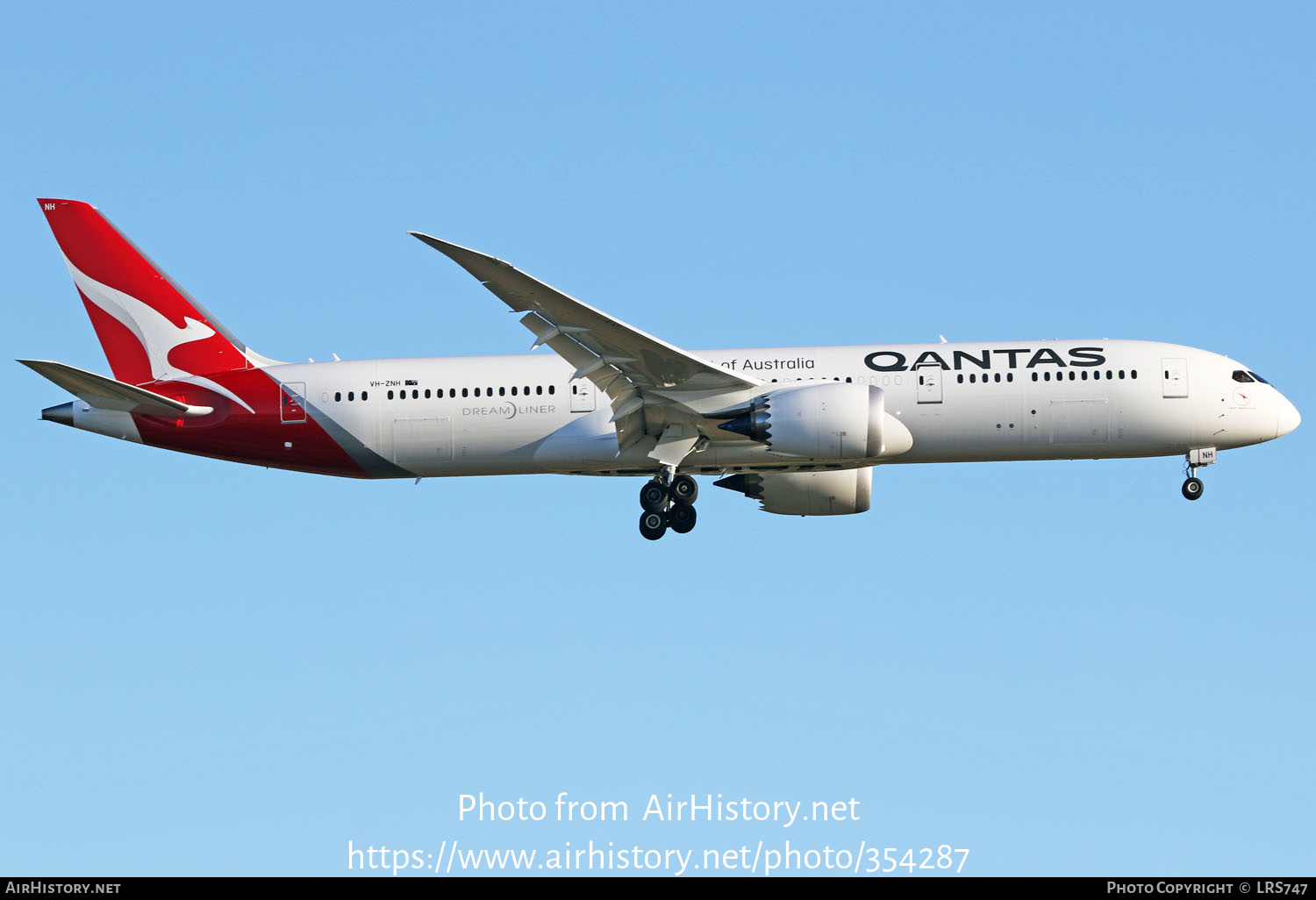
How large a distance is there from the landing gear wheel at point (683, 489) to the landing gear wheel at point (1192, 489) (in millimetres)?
11694

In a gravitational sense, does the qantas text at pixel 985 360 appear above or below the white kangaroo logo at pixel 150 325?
→ below

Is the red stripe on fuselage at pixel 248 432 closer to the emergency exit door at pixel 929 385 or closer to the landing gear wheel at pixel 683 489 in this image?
the landing gear wheel at pixel 683 489

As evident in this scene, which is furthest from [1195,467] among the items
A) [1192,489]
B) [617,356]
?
[617,356]

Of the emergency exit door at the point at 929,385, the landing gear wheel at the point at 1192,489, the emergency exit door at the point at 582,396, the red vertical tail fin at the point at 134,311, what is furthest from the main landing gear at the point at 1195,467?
the red vertical tail fin at the point at 134,311

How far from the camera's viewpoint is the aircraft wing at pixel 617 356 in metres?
33.8

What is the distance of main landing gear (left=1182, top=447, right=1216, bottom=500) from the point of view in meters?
38.5

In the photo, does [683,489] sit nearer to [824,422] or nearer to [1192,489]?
[824,422]

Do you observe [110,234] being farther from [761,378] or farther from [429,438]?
[761,378]

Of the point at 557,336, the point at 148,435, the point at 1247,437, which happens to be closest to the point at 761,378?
the point at 557,336

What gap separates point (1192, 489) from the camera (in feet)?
127

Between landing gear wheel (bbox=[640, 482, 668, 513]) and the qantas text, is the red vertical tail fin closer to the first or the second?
landing gear wheel (bbox=[640, 482, 668, 513])

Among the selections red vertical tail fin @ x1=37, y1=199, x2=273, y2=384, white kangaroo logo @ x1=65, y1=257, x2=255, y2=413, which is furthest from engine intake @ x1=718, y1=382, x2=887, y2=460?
white kangaroo logo @ x1=65, y1=257, x2=255, y2=413

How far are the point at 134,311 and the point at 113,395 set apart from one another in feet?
10.4

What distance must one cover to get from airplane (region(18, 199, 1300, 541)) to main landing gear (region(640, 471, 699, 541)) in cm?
4
